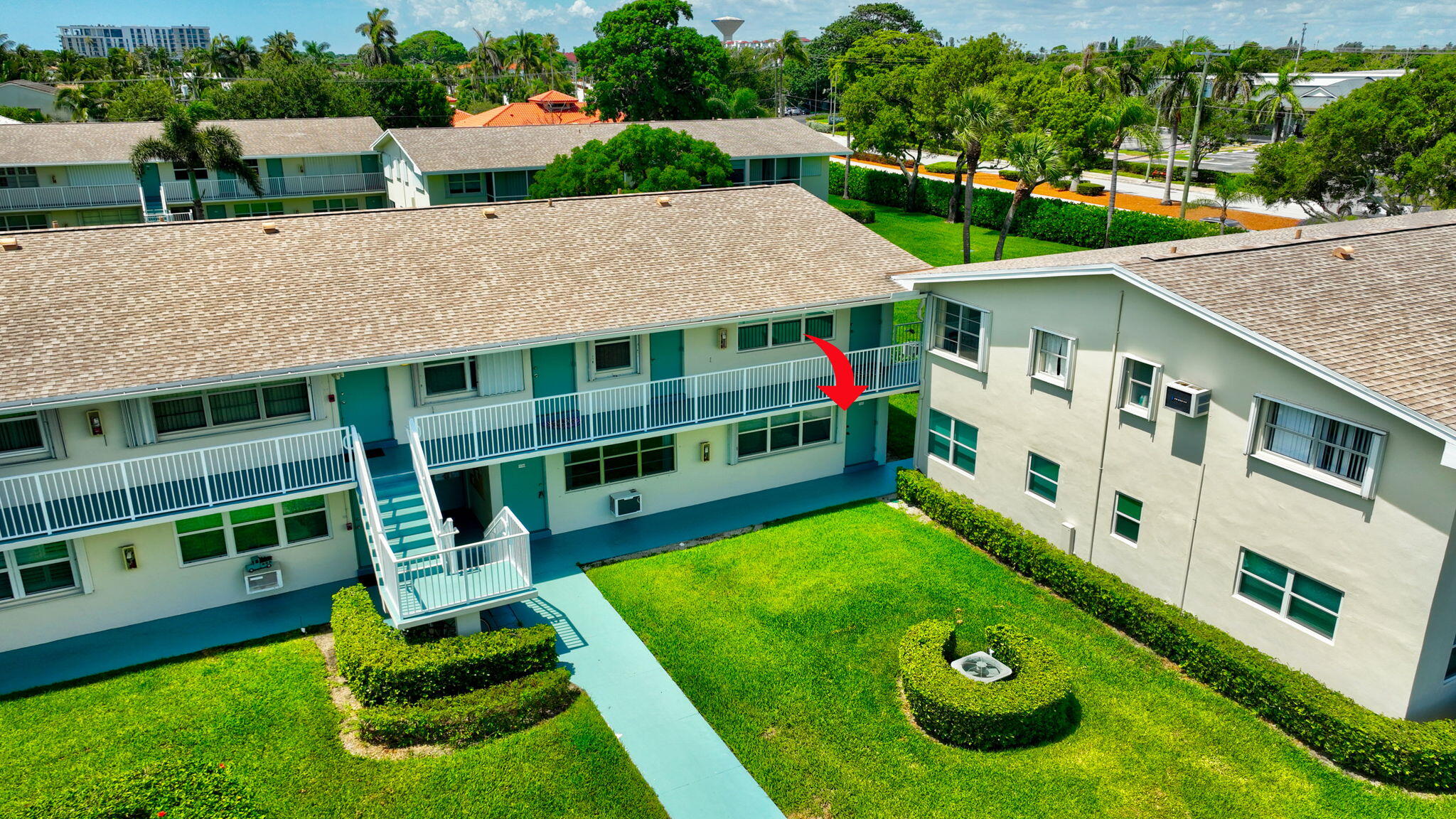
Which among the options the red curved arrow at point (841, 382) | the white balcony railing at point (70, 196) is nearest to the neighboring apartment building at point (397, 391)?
the red curved arrow at point (841, 382)

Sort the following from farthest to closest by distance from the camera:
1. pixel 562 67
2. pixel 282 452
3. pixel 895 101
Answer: pixel 562 67 → pixel 895 101 → pixel 282 452

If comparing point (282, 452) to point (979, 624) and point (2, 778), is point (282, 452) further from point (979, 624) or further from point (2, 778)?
point (979, 624)

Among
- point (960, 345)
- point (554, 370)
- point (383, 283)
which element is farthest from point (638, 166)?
point (960, 345)

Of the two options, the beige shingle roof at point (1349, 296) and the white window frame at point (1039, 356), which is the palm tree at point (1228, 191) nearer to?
the beige shingle roof at point (1349, 296)

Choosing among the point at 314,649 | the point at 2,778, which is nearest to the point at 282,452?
the point at 314,649

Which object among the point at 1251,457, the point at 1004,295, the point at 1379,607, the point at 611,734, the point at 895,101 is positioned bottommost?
the point at 611,734

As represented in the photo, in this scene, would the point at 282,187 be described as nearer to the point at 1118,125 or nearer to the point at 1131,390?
the point at 1118,125
